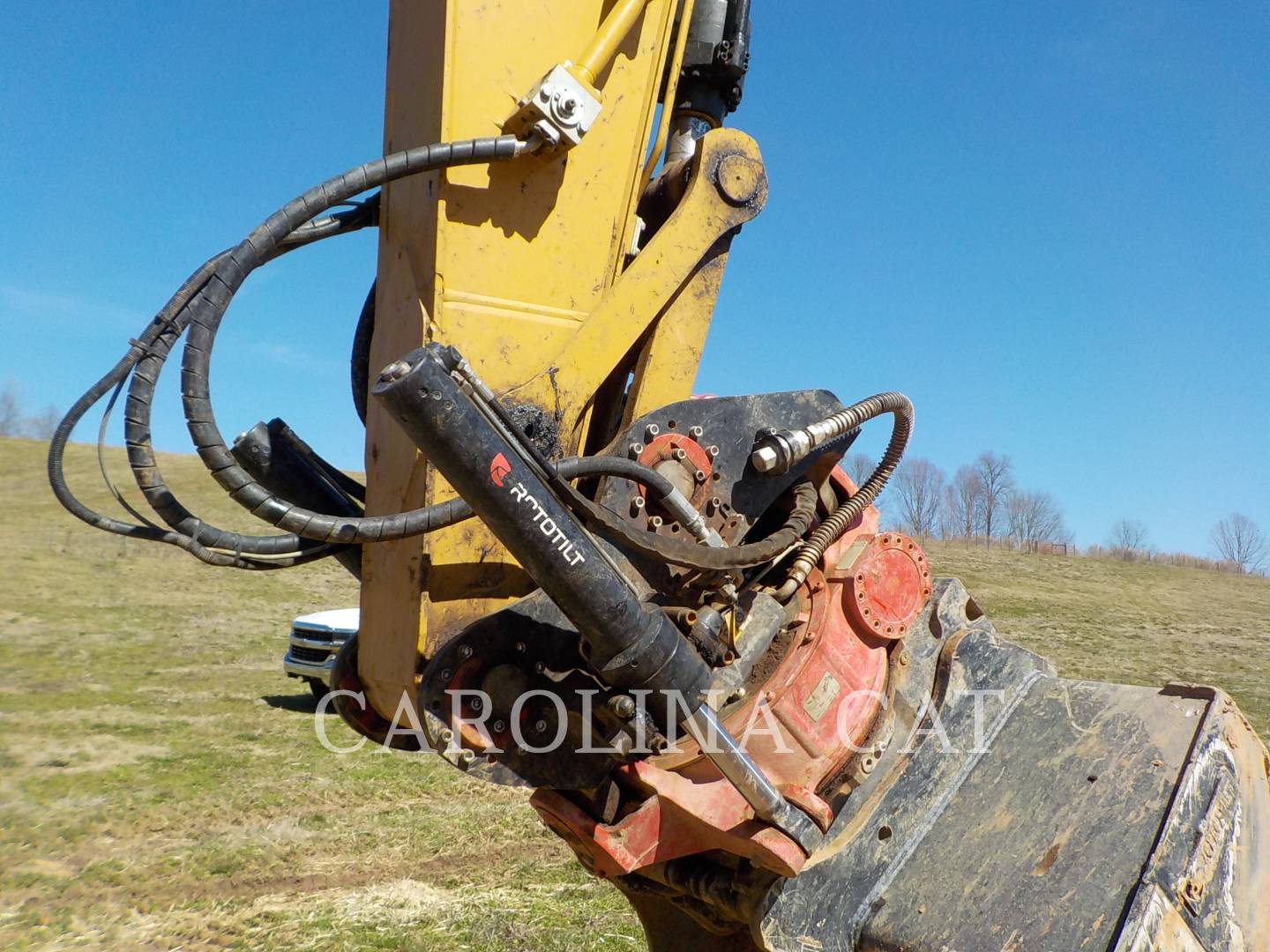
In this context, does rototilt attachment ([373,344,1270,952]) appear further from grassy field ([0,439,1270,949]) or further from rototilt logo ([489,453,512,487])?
grassy field ([0,439,1270,949])

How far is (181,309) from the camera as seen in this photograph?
2.36 meters

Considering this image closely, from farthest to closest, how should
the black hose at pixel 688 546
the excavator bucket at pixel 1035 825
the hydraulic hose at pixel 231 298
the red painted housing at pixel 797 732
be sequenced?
the red painted housing at pixel 797 732, the excavator bucket at pixel 1035 825, the black hose at pixel 688 546, the hydraulic hose at pixel 231 298

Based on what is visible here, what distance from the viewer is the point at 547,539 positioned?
6.91 ft

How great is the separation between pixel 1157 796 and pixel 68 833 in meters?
6.38

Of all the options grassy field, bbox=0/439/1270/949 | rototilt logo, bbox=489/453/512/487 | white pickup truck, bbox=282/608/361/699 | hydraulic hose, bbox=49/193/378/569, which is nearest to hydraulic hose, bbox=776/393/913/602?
rototilt logo, bbox=489/453/512/487

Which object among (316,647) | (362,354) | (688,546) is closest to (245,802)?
(316,647)

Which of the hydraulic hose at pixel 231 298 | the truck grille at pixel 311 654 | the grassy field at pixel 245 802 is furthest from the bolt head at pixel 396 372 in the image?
the truck grille at pixel 311 654

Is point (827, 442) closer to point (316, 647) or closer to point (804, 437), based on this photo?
point (804, 437)

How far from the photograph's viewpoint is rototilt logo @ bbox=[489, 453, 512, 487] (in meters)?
2.05

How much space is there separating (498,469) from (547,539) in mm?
178

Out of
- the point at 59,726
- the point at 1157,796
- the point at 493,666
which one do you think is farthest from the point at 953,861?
the point at 59,726

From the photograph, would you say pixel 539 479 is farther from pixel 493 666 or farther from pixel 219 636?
pixel 219 636

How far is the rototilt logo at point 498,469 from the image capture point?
6.72 feet

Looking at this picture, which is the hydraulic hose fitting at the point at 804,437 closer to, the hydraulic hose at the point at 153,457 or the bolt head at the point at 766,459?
the bolt head at the point at 766,459
